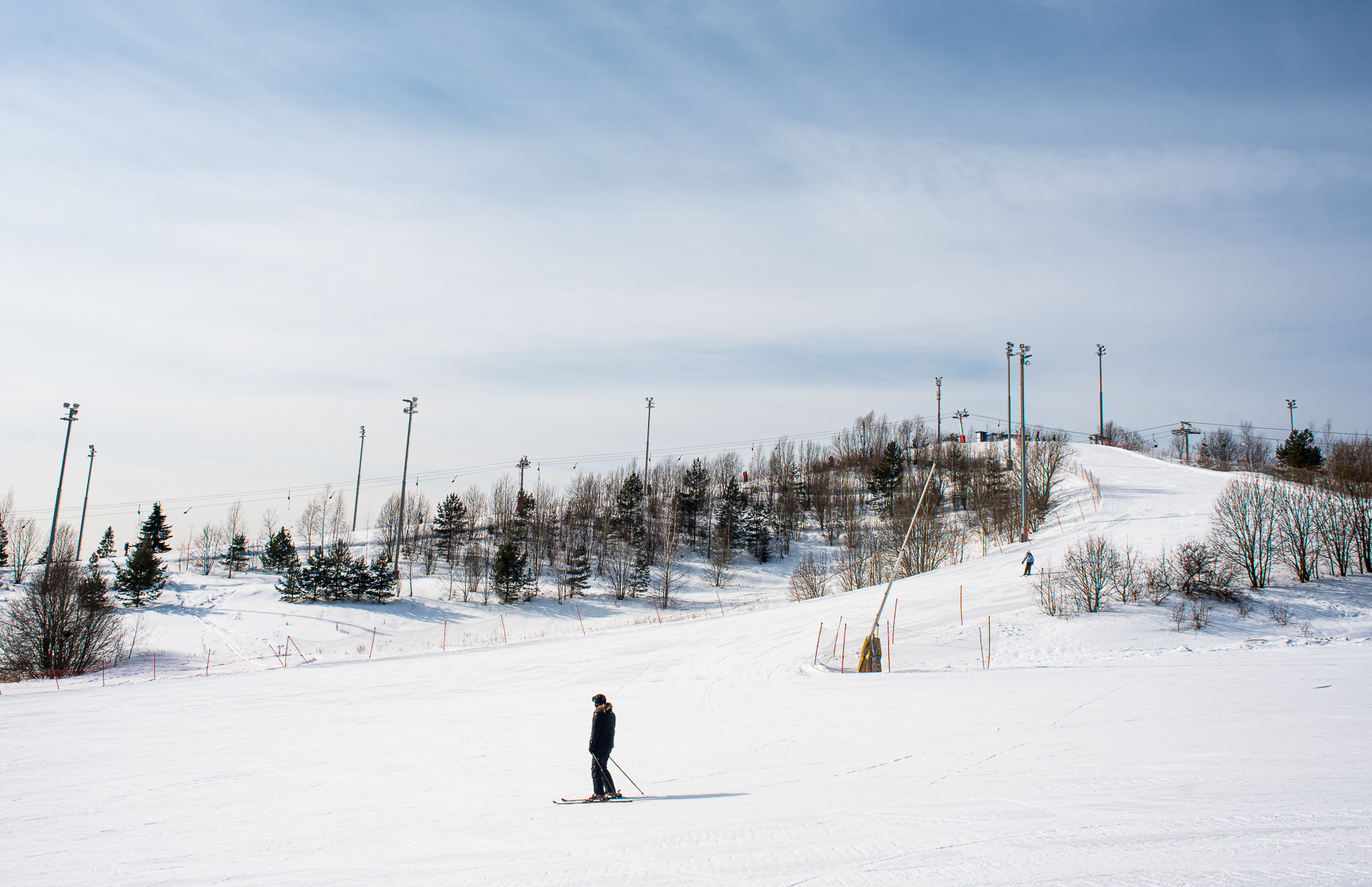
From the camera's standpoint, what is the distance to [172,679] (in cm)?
3019

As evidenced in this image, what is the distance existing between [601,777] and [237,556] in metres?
71.5

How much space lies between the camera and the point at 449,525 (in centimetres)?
7806

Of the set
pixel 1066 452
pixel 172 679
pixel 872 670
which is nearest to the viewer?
pixel 872 670

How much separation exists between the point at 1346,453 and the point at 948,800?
59262 mm

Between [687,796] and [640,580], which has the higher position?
[640,580]

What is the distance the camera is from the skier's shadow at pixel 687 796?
Answer: 11625 mm

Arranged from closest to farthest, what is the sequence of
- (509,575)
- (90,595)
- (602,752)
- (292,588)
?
(602,752)
(90,595)
(292,588)
(509,575)

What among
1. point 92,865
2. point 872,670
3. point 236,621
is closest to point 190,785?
point 92,865

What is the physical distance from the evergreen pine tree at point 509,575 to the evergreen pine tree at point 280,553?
17416 millimetres

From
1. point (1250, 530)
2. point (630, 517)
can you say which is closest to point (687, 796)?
point (1250, 530)

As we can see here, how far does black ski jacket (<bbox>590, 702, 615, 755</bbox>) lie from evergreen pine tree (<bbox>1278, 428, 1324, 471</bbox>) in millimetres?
72407

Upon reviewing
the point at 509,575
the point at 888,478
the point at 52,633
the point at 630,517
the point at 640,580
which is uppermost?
the point at 888,478

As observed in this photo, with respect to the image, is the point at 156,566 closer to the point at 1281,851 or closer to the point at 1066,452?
the point at 1281,851

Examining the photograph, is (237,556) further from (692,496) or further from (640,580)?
(692,496)
